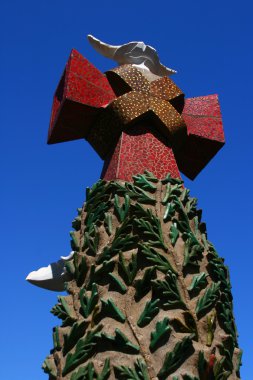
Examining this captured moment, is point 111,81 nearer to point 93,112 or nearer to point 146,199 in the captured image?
point 93,112

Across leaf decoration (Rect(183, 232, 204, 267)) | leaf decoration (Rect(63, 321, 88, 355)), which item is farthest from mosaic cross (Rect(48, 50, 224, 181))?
leaf decoration (Rect(63, 321, 88, 355))

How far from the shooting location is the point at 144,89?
4371 millimetres

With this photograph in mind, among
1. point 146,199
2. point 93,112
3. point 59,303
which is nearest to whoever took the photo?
point 59,303

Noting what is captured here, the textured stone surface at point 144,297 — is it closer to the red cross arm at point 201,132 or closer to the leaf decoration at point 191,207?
the leaf decoration at point 191,207

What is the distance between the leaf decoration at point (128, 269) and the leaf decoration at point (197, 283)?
1.21ft

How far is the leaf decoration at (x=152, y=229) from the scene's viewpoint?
10.9 feet

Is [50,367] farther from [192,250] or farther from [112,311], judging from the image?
[192,250]

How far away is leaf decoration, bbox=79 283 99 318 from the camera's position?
10.2 feet

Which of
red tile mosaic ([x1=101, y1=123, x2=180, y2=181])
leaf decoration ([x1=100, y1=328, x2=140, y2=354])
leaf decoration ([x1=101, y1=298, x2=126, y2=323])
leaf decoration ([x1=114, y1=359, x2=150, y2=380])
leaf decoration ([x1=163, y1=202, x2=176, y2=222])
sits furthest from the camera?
red tile mosaic ([x1=101, y1=123, x2=180, y2=181])

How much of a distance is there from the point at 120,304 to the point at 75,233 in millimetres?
842

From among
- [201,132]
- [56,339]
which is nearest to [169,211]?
[56,339]

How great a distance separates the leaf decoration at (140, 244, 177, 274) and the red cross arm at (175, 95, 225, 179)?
1.62m

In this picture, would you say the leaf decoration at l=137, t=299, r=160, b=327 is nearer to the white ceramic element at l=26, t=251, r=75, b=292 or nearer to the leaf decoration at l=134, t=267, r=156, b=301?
the leaf decoration at l=134, t=267, r=156, b=301

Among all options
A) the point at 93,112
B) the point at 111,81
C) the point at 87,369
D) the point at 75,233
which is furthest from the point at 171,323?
the point at 111,81
